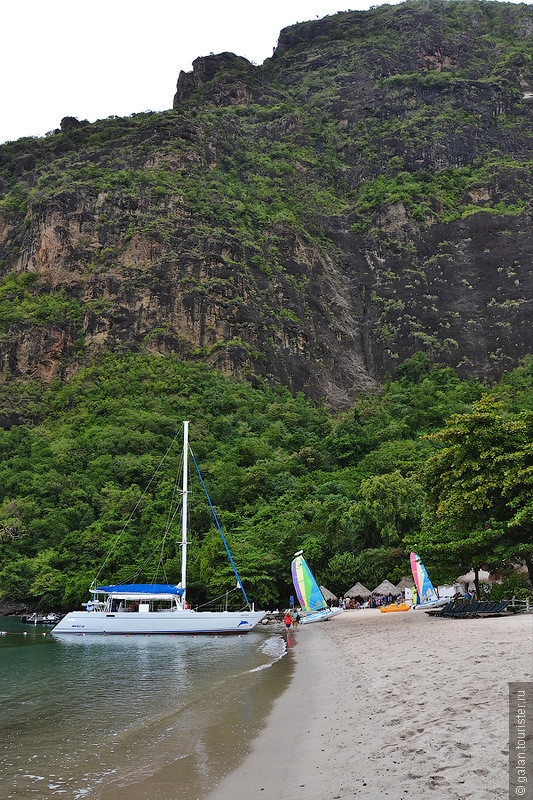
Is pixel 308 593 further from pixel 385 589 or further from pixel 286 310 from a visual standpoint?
pixel 286 310

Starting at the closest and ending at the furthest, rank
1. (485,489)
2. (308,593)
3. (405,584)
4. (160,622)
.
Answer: (485,489)
(308,593)
(160,622)
(405,584)

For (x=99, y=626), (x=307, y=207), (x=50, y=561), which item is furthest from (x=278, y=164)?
(x=99, y=626)

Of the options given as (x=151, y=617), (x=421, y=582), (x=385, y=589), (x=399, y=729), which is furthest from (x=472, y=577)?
(x=399, y=729)

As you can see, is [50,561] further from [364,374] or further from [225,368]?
[364,374]

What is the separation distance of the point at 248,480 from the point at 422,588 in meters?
25.4

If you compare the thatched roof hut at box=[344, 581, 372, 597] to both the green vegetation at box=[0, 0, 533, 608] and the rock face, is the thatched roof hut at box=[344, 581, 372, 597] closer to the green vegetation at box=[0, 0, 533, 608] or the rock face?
the green vegetation at box=[0, 0, 533, 608]

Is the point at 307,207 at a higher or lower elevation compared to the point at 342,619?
higher

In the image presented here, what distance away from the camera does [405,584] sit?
1529 inches

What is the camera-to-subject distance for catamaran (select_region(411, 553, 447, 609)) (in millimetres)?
32562

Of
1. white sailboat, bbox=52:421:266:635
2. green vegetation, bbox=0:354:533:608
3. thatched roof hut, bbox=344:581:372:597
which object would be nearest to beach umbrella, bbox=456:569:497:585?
green vegetation, bbox=0:354:533:608

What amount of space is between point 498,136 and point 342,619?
113 meters

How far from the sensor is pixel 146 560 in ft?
155

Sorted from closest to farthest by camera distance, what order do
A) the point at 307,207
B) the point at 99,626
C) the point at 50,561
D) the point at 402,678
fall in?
the point at 402,678 → the point at 99,626 → the point at 50,561 → the point at 307,207

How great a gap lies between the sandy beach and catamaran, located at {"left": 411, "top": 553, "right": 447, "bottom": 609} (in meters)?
17.3
